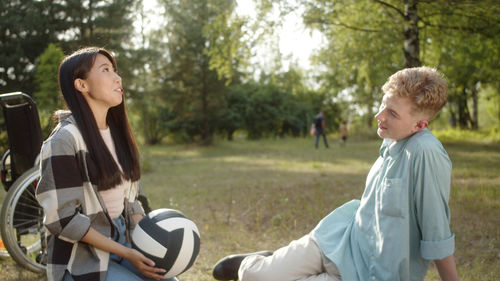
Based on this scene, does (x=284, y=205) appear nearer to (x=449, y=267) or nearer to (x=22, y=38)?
(x=449, y=267)

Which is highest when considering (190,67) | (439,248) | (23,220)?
(190,67)

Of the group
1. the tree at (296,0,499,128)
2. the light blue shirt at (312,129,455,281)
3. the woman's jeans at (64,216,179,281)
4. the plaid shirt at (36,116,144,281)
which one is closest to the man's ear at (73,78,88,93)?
the plaid shirt at (36,116,144,281)

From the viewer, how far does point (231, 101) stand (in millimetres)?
35469

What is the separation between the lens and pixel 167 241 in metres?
2.32

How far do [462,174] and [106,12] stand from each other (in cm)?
2103

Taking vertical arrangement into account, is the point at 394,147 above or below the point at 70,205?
above

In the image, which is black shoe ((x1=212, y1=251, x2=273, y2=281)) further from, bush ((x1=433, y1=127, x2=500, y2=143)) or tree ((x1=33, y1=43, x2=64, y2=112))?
bush ((x1=433, y1=127, x2=500, y2=143))

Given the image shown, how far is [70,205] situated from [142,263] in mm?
505

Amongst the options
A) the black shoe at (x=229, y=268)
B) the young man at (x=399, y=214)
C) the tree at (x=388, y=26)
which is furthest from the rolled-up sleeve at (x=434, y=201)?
the tree at (x=388, y=26)

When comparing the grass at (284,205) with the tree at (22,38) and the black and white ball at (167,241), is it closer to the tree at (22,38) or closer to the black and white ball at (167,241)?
the black and white ball at (167,241)

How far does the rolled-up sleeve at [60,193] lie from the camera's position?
2131 millimetres

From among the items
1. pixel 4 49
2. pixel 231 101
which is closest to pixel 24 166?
pixel 4 49

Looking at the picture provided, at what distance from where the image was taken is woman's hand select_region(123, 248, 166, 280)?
7.37ft

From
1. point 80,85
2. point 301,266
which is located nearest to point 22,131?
point 80,85
